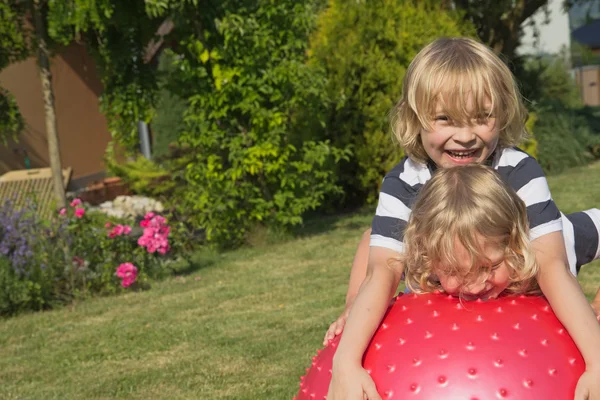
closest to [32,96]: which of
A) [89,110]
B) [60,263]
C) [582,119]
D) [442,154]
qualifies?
[89,110]

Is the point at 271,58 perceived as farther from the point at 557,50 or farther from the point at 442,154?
the point at 557,50

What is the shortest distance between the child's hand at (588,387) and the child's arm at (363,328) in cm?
61

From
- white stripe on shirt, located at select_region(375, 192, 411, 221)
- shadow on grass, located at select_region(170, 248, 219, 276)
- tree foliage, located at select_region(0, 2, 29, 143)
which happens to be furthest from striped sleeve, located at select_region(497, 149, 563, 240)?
tree foliage, located at select_region(0, 2, 29, 143)

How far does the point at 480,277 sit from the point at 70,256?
562cm

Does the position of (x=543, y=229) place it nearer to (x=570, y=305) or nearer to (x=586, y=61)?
(x=570, y=305)

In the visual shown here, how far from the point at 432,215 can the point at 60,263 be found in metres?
5.53

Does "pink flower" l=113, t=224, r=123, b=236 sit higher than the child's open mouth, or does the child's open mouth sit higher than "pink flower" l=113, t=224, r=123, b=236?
the child's open mouth

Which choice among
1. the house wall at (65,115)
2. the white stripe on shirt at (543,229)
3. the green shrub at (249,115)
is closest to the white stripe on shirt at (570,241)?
the white stripe on shirt at (543,229)

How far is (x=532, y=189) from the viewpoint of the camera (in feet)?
9.84

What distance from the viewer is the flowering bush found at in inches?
287

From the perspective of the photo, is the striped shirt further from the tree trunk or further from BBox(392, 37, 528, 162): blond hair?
the tree trunk

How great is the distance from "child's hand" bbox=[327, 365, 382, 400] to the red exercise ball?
38mm

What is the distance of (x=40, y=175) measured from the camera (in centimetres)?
1184

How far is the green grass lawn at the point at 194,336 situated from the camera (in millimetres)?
5094
